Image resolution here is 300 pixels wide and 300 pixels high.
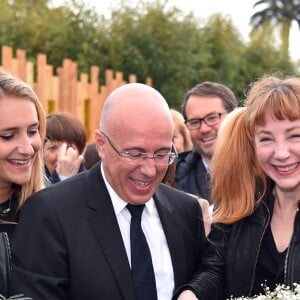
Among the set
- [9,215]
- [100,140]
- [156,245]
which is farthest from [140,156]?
[9,215]

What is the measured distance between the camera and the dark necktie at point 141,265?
132 inches

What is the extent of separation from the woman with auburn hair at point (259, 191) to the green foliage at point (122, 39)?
1257cm

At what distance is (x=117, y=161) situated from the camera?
11.1ft

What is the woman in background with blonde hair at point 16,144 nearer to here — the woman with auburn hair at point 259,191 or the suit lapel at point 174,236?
the suit lapel at point 174,236

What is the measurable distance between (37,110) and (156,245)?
0.88m

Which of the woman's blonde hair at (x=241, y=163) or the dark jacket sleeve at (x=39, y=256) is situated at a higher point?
the woman's blonde hair at (x=241, y=163)

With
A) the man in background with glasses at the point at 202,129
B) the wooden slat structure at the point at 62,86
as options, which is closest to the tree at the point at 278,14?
the wooden slat structure at the point at 62,86

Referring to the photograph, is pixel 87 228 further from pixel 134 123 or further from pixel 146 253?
pixel 134 123

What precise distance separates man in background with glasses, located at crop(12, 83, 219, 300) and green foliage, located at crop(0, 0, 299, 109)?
42.1 feet

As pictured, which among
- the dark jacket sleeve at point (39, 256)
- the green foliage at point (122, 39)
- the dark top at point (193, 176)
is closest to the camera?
the dark jacket sleeve at point (39, 256)

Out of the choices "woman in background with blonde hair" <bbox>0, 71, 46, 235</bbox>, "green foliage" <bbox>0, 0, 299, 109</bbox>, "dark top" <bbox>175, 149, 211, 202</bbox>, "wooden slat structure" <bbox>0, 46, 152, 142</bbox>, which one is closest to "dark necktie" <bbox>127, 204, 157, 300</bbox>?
"woman in background with blonde hair" <bbox>0, 71, 46, 235</bbox>

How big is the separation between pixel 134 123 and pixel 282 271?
0.94 metres

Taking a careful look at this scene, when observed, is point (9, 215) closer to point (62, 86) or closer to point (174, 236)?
point (174, 236)

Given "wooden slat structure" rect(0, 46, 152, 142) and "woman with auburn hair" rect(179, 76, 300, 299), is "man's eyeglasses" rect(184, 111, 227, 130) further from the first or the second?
"wooden slat structure" rect(0, 46, 152, 142)
